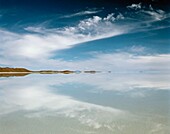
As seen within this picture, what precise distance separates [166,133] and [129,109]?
86cm

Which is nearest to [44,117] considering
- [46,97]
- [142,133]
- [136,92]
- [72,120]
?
[72,120]

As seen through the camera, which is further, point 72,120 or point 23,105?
point 23,105

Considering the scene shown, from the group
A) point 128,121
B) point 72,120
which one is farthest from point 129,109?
point 72,120

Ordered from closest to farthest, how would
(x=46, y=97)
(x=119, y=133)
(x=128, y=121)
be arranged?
1. (x=119, y=133)
2. (x=128, y=121)
3. (x=46, y=97)

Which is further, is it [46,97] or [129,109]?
[46,97]

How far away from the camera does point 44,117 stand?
10.0ft

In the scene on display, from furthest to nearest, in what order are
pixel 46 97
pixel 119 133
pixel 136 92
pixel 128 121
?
pixel 136 92, pixel 46 97, pixel 128 121, pixel 119 133

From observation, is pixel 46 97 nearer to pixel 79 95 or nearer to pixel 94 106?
pixel 79 95

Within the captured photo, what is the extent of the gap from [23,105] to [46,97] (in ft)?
2.12

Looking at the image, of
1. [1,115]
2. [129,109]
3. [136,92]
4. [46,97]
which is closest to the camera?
[1,115]

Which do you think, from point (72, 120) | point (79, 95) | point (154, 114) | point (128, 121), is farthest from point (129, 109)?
point (79, 95)

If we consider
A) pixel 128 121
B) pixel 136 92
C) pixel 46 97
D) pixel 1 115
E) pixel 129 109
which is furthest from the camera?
pixel 136 92

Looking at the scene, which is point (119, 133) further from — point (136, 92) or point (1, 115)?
point (136, 92)

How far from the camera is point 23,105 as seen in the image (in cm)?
367
